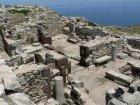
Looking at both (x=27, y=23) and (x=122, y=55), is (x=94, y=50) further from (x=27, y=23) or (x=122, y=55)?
(x=27, y=23)

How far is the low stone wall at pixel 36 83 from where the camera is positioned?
9773 millimetres

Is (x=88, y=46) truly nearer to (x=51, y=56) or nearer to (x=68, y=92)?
(x=51, y=56)

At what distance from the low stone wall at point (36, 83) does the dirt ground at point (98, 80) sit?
2.56 m

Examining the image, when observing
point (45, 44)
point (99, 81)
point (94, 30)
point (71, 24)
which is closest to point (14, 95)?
point (99, 81)

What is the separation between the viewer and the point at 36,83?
1020 centimetres

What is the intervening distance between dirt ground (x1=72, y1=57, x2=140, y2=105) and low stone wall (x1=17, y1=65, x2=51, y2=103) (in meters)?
2.56

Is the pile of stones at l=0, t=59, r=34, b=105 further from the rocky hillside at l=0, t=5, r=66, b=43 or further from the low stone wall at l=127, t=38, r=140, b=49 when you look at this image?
the low stone wall at l=127, t=38, r=140, b=49

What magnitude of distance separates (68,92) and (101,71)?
4315 mm

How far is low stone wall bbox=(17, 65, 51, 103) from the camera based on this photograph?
977 centimetres

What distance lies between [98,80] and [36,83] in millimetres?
4743

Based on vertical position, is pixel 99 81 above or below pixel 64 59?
below

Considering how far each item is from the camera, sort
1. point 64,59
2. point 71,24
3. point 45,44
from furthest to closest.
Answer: point 71,24
point 45,44
point 64,59

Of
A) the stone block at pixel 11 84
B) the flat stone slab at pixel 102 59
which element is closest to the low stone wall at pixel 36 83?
the stone block at pixel 11 84

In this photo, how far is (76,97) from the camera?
10.7 m
